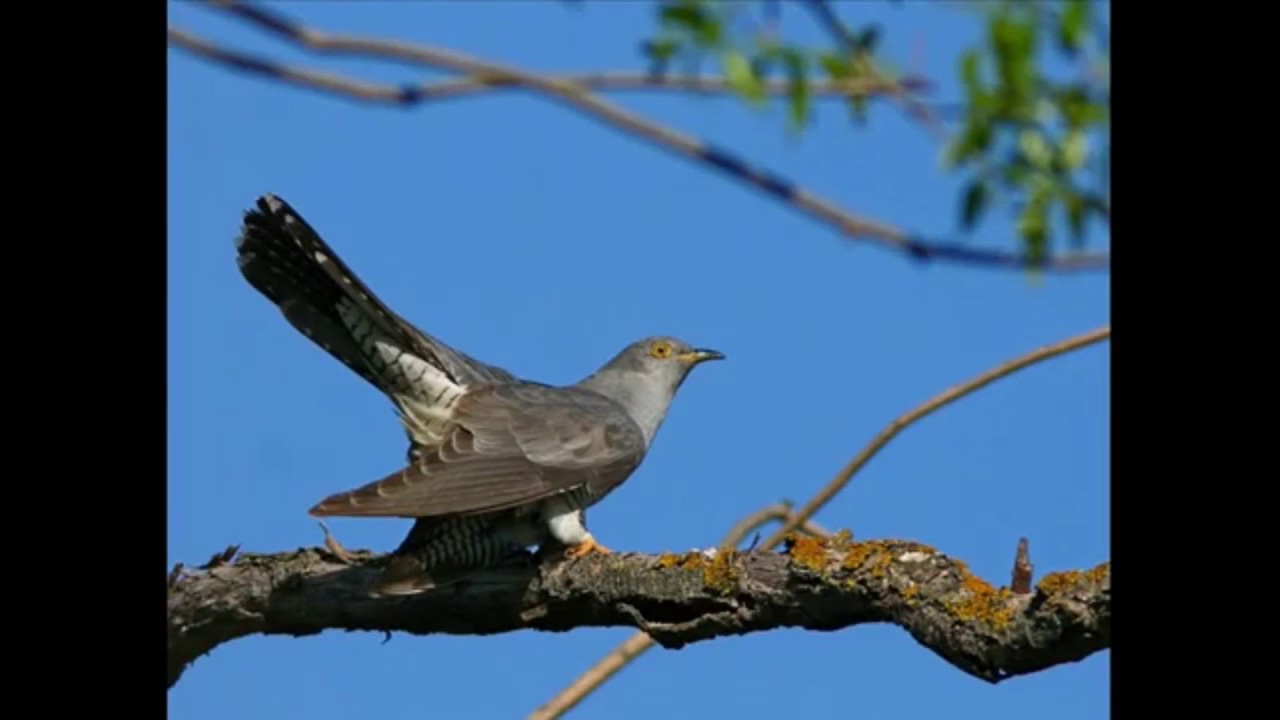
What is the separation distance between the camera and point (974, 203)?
273 centimetres

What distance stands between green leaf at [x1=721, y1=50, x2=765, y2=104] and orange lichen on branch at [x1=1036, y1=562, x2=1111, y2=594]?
49.3 inches

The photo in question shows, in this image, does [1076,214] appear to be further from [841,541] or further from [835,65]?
[841,541]

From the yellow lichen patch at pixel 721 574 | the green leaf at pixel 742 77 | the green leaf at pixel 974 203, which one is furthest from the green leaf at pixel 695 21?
the yellow lichen patch at pixel 721 574

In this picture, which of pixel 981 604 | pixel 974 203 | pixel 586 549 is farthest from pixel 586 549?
pixel 974 203

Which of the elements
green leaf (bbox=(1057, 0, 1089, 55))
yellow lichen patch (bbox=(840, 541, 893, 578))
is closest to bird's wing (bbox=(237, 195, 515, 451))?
yellow lichen patch (bbox=(840, 541, 893, 578))

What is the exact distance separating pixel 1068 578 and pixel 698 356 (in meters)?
3.10

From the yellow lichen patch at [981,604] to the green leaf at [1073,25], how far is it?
1.25 meters

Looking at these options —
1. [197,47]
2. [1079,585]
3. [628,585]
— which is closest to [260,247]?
[628,585]

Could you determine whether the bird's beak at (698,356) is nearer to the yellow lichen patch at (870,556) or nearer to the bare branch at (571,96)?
the yellow lichen patch at (870,556)

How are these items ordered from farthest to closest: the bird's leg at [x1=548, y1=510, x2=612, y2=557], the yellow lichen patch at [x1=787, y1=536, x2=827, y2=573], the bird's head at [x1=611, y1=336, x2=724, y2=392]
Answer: the bird's head at [x1=611, y1=336, x2=724, y2=392]
the bird's leg at [x1=548, y1=510, x2=612, y2=557]
the yellow lichen patch at [x1=787, y1=536, x2=827, y2=573]

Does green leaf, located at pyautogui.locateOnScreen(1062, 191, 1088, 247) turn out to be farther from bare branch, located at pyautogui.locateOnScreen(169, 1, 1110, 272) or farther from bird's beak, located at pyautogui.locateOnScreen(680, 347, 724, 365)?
bird's beak, located at pyautogui.locateOnScreen(680, 347, 724, 365)

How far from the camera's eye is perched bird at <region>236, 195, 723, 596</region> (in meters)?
4.35
